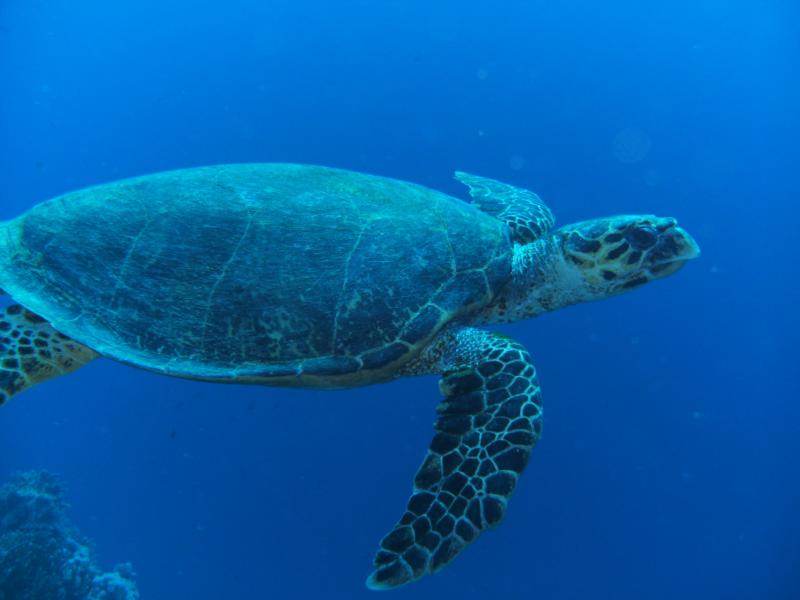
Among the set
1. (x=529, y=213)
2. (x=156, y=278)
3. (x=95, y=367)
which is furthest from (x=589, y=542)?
(x=95, y=367)

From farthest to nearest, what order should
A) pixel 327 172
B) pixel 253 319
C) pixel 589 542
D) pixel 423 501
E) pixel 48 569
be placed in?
pixel 589 542 → pixel 48 569 → pixel 327 172 → pixel 253 319 → pixel 423 501

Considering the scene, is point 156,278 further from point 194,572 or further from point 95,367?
point 95,367

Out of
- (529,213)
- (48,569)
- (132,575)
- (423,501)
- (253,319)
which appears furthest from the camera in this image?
(132,575)

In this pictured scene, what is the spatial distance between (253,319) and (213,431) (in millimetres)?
13478

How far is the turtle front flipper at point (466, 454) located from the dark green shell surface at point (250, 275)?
0.37 metres

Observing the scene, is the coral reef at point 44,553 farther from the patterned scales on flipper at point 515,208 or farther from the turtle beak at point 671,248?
the turtle beak at point 671,248

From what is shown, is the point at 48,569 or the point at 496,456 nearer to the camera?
the point at 496,456

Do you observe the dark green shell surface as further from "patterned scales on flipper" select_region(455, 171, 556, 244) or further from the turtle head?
"patterned scales on flipper" select_region(455, 171, 556, 244)

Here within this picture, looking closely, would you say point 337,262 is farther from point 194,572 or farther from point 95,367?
point 95,367

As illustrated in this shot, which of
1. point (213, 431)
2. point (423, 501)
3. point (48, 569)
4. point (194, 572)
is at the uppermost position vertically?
point (423, 501)

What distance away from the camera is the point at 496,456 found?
2.93 metres

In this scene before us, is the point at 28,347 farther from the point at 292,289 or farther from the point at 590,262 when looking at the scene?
the point at 590,262

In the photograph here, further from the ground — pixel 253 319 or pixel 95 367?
pixel 253 319

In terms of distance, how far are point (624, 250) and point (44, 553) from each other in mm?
10576
